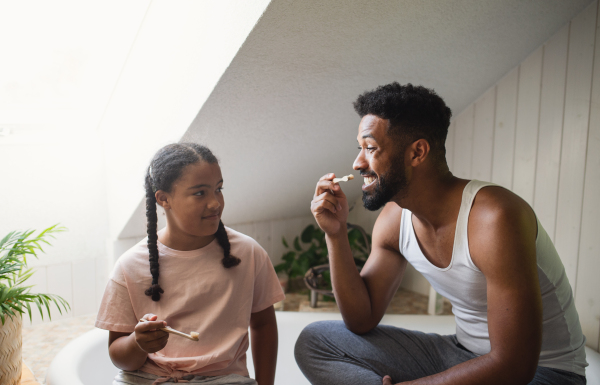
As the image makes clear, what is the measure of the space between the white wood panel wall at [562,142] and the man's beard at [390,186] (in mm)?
968

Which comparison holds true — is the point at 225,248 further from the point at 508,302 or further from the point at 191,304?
the point at 508,302

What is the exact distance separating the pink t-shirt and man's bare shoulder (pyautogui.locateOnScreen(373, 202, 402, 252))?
40cm

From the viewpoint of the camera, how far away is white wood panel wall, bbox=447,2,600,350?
1.67m

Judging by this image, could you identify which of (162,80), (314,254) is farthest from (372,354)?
(314,254)

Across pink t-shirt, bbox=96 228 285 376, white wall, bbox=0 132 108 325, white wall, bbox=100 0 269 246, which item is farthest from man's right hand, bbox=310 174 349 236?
white wall, bbox=0 132 108 325

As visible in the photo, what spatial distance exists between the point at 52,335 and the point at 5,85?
1.02m

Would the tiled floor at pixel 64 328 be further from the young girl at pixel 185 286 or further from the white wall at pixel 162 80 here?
the young girl at pixel 185 286

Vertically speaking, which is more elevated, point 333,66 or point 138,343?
point 333,66

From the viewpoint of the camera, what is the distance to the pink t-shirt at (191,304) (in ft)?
3.26

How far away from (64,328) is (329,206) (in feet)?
4.80

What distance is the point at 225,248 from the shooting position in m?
1.08

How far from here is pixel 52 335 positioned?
6.37 feet

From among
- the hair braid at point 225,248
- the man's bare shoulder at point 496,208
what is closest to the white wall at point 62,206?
the hair braid at point 225,248

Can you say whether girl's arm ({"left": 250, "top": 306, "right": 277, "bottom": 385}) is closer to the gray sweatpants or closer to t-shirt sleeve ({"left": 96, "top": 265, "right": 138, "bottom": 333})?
the gray sweatpants
